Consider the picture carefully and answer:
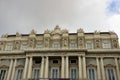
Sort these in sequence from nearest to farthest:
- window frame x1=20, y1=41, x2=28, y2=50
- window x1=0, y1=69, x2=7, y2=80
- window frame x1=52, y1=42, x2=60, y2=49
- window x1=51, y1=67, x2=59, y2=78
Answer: window x1=51, y1=67, x2=59, y2=78 < window x1=0, y1=69, x2=7, y2=80 < window frame x1=52, y1=42, x2=60, y2=49 < window frame x1=20, y1=41, x2=28, y2=50

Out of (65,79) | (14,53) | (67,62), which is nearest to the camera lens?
(65,79)

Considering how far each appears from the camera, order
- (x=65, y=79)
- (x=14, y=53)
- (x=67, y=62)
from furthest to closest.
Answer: (x=14, y=53) → (x=67, y=62) → (x=65, y=79)

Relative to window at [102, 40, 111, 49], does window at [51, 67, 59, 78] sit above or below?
below

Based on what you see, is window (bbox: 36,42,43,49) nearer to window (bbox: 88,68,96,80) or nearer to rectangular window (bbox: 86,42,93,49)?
rectangular window (bbox: 86,42,93,49)

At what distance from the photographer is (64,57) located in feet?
137

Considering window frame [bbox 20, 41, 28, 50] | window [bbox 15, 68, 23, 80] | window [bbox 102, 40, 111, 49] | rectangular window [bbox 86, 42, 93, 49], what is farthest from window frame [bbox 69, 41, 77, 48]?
window [bbox 15, 68, 23, 80]

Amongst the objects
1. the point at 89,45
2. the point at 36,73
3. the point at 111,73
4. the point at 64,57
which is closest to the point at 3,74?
the point at 36,73

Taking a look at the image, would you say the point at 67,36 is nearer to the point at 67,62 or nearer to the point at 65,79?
the point at 67,62

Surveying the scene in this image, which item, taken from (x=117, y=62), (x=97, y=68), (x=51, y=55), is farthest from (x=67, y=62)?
(x=117, y=62)

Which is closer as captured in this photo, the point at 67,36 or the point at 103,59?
the point at 103,59

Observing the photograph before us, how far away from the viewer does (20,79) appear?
136ft

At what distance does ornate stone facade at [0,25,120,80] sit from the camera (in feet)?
133

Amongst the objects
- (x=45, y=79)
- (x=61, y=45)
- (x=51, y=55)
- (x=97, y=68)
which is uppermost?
(x=61, y=45)

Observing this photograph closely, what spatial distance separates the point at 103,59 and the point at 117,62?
9.68 ft
